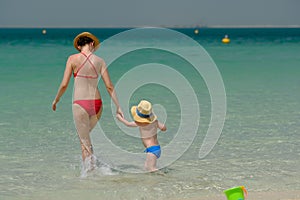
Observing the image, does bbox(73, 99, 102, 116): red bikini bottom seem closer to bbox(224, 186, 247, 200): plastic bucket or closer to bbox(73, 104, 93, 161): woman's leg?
bbox(73, 104, 93, 161): woman's leg

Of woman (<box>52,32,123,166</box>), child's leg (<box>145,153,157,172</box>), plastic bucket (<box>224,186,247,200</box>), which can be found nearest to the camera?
plastic bucket (<box>224,186,247,200</box>)

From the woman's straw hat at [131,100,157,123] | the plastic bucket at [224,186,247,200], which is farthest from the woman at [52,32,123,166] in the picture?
the plastic bucket at [224,186,247,200]

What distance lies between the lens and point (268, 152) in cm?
715

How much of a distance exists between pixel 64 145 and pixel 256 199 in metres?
3.53

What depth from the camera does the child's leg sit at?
6.16 metres

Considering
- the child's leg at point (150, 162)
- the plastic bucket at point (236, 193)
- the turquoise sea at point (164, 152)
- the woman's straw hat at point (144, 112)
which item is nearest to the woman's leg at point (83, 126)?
the turquoise sea at point (164, 152)

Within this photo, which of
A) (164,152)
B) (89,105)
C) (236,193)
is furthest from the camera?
(164,152)

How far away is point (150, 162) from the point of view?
243 inches

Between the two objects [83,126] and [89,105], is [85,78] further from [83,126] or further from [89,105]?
[83,126]

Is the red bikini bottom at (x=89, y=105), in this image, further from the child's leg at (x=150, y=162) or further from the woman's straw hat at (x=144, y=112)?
the child's leg at (x=150, y=162)

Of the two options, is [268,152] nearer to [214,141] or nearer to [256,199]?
[214,141]

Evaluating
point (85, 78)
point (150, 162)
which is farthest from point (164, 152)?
point (85, 78)

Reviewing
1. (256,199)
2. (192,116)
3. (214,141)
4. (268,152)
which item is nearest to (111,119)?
(192,116)

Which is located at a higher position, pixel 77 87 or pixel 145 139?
pixel 77 87
